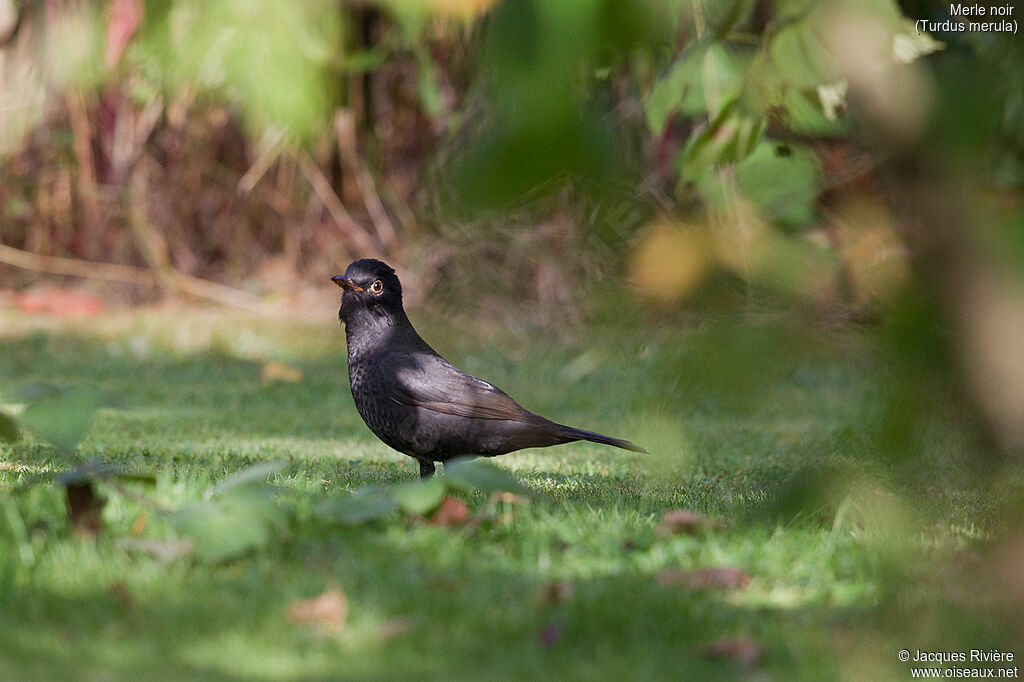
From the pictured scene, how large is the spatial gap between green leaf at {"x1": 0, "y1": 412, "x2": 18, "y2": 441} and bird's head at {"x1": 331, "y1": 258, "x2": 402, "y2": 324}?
67.1 inches

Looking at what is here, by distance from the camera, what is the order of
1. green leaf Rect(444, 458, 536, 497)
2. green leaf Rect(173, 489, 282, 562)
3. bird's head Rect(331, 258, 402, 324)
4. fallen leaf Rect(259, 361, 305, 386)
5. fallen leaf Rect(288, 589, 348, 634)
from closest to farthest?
fallen leaf Rect(288, 589, 348, 634)
green leaf Rect(173, 489, 282, 562)
green leaf Rect(444, 458, 536, 497)
bird's head Rect(331, 258, 402, 324)
fallen leaf Rect(259, 361, 305, 386)

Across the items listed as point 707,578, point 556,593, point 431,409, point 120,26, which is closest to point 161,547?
point 556,593

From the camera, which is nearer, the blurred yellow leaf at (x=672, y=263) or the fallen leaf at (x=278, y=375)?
the blurred yellow leaf at (x=672, y=263)

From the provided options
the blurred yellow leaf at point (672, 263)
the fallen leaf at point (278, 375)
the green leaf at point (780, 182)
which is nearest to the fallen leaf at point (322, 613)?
the blurred yellow leaf at point (672, 263)

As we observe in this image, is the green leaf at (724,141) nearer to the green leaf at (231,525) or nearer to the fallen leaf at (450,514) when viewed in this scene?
the green leaf at (231,525)

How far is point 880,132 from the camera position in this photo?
4.85 feet

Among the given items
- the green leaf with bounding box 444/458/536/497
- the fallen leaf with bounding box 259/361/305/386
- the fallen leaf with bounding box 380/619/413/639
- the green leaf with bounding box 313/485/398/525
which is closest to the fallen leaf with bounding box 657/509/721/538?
the green leaf with bounding box 444/458/536/497

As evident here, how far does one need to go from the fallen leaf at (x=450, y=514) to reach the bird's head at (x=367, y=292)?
47.0 inches

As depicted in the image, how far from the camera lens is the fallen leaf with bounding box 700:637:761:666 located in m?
2.17

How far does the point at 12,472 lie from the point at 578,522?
1.76 meters

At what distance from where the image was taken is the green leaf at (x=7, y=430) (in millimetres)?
2391

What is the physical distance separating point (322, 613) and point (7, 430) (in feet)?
2.35

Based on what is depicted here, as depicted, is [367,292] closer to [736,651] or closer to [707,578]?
[707,578]

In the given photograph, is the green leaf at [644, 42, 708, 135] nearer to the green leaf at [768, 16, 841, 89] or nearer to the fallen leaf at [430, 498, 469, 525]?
the green leaf at [768, 16, 841, 89]
